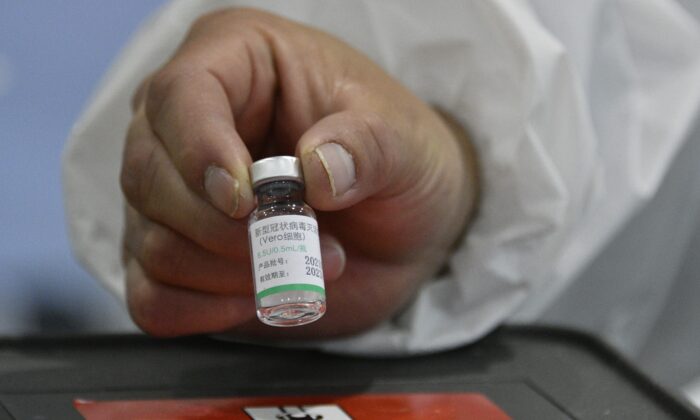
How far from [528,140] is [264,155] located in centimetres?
15

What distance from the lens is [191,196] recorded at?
42 centimetres

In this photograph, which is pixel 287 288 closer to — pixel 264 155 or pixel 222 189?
pixel 222 189

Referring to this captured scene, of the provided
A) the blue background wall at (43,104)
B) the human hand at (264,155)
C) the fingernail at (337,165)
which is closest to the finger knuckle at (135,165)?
the human hand at (264,155)

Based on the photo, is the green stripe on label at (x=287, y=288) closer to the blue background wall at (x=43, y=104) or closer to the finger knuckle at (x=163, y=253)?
the finger knuckle at (x=163, y=253)

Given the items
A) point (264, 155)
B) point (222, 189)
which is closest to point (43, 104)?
point (264, 155)

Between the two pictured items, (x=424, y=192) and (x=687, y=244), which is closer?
(x=424, y=192)

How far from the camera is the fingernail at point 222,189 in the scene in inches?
14.4

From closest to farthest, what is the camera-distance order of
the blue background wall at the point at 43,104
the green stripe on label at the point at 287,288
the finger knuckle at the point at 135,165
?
the green stripe on label at the point at 287,288
the finger knuckle at the point at 135,165
the blue background wall at the point at 43,104

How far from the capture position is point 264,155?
19.9 inches

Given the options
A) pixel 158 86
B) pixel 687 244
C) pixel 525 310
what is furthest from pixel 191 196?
pixel 687 244

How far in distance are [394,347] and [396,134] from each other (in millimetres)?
124

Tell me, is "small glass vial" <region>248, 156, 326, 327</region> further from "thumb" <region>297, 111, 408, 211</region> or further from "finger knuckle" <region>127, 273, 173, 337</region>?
"finger knuckle" <region>127, 273, 173, 337</region>

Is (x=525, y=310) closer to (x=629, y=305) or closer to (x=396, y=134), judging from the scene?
(x=629, y=305)

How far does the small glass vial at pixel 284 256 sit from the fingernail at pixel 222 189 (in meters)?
0.01
